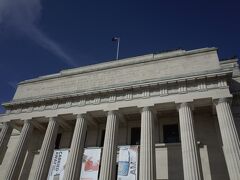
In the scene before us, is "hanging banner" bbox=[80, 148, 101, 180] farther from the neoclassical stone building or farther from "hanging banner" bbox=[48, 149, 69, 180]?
"hanging banner" bbox=[48, 149, 69, 180]

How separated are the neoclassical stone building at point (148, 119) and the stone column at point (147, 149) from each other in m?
0.06

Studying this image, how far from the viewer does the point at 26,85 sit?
2647 cm

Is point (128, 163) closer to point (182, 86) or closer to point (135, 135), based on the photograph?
point (135, 135)

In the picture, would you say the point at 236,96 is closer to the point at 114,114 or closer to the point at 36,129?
the point at 114,114

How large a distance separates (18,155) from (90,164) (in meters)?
7.05

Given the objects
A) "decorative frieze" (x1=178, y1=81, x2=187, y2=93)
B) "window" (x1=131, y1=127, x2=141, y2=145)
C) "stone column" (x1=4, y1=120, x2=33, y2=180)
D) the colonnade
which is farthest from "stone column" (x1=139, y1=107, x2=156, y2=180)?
"stone column" (x1=4, y1=120, x2=33, y2=180)

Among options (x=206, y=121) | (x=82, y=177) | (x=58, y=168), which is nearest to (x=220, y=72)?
(x=206, y=121)

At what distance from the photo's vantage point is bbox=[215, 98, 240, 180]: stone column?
43.7ft

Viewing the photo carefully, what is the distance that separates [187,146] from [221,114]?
11.1 feet

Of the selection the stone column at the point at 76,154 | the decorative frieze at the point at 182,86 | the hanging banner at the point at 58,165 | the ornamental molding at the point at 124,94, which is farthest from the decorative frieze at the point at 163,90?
the hanging banner at the point at 58,165

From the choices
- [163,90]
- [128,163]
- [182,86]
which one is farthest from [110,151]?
[182,86]

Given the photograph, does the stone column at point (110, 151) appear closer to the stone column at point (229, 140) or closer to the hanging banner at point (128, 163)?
the hanging banner at point (128, 163)

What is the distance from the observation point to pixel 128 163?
53.5 feet

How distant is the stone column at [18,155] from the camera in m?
18.6
